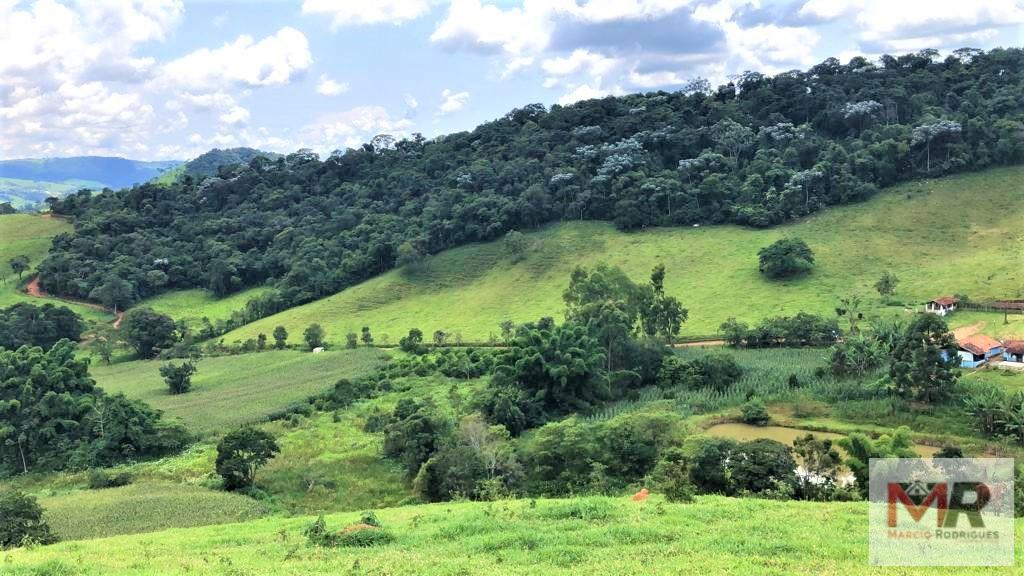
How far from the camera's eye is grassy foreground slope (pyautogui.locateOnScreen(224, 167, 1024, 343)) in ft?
202

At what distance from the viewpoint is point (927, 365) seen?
35.8 meters

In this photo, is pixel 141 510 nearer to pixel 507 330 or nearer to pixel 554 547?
pixel 554 547

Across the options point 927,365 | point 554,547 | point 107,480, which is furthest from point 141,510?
point 927,365

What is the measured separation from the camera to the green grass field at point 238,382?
46.4 metres

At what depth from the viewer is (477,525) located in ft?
56.1

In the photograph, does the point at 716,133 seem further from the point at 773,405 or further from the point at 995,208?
the point at 773,405

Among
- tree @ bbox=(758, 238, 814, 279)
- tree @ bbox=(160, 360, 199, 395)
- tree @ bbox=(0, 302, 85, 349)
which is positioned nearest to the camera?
tree @ bbox=(160, 360, 199, 395)

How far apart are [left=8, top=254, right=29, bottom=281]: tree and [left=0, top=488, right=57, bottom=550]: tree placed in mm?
86711

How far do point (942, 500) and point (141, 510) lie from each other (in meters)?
27.7

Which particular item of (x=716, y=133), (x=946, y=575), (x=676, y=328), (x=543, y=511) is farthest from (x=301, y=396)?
(x=716, y=133)

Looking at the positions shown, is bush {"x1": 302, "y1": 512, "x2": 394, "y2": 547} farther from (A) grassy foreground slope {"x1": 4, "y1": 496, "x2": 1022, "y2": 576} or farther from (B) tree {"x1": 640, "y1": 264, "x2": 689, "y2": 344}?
(B) tree {"x1": 640, "y1": 264, "x2": 689, "y2": 344}

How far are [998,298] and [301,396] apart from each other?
5346 cm

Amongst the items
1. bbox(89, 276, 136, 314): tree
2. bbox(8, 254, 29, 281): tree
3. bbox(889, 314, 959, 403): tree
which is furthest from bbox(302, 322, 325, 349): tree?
bbox(8, 254, 29, 281): tree

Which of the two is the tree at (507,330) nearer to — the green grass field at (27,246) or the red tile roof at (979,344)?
the red tile roof at (979,344)
